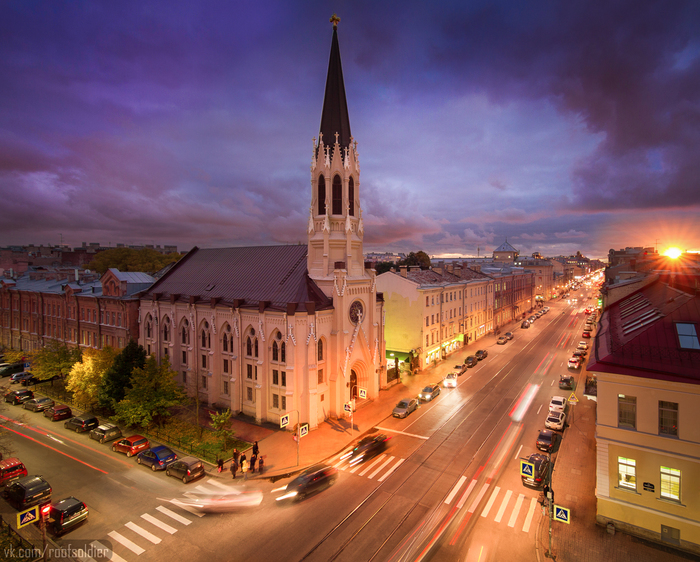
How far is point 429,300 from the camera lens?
51.7 meters

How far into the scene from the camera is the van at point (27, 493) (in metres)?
21.3

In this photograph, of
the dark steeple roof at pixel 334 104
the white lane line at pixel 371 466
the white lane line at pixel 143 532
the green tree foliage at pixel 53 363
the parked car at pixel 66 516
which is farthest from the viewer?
the green tree foliage at pixel 53 363

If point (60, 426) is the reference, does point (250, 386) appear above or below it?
above

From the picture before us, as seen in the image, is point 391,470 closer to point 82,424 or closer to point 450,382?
point 450,382

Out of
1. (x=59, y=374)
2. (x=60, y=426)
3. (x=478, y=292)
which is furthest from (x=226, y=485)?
(x=478, y=292)

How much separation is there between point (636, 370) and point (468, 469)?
13.1 metres

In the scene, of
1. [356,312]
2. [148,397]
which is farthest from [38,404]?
[356,312]

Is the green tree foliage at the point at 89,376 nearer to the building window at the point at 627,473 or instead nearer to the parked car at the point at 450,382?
the parked car at the point at 450,382

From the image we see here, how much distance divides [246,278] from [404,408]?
22.6 metres

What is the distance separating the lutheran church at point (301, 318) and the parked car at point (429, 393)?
504cm

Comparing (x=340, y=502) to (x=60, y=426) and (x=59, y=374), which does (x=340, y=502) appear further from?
(x=59, y=374)

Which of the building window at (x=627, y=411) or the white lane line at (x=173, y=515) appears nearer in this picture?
the building window at (x=627, y=411)

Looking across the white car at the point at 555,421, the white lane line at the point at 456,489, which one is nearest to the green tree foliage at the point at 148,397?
the white lane line at the point at 456,489

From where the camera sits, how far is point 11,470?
81.4 feet
